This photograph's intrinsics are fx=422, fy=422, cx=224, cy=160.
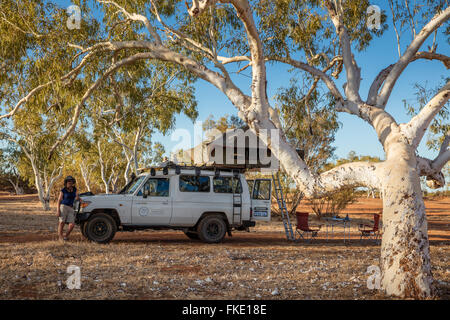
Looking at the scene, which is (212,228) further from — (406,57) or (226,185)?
(406,57)

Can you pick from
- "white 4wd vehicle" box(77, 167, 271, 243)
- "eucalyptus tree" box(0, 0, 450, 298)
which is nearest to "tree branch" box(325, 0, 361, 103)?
"eucalyptus tree" box(0, 0, 450, 298)

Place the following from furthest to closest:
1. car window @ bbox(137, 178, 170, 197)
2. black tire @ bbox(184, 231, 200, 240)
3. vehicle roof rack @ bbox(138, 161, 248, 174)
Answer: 1. black tire @ bbox(184, 231, 200, 240)
2. vehicle roof rack @ bbox(138, 161, 248, 174)
3. car window @ bbox(137, 178, 170, 197)

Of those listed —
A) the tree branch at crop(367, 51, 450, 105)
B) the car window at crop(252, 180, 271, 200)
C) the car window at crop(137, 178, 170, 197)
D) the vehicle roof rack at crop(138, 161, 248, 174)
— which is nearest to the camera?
the tree branch at crop(367, 51, 450, 105)

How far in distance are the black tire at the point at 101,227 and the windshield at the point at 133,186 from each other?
0.97 metres

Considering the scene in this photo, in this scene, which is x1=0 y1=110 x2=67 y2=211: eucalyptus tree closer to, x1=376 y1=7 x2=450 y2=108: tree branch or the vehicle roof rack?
the vehicle roof rack

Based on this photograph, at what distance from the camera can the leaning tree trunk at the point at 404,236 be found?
598 centimetres

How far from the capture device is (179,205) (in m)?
11.9

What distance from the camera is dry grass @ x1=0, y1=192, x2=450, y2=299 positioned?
610 cm

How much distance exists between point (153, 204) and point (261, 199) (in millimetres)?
3239

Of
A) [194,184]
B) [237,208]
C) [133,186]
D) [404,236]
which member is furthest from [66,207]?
[404,236]

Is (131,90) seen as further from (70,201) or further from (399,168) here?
(399,168)

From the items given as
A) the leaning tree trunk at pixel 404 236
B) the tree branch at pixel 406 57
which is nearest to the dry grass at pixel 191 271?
the leaning tree trunk at pixel 404 236
